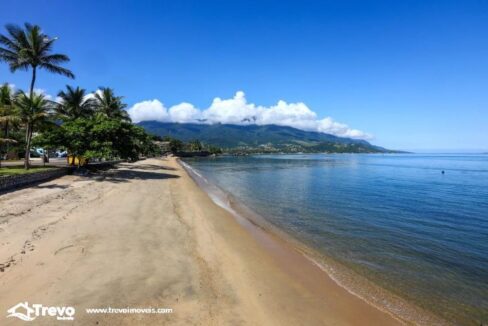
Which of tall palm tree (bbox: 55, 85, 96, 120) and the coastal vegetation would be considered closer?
the coastal vegetation

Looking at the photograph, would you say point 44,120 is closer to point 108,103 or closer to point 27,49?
point 27,49

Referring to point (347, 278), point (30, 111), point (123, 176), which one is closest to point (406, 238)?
point (347, 278)

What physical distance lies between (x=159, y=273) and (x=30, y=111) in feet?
93.8

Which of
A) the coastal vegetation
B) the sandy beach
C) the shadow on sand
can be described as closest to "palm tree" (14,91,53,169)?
the coastal vegetation

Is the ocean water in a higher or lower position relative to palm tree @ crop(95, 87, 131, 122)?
lower

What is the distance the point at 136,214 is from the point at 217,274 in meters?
8.87

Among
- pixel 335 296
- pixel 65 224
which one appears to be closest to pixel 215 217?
pixel 65 224

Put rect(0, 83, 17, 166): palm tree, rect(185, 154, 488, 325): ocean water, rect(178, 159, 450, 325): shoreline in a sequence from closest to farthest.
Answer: rect(178, 159, 450, 325): shoreline
rect(185, 154, 488, 325): ocean water
rect(0, 83, 17, 166): palm tree

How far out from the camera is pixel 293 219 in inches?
774

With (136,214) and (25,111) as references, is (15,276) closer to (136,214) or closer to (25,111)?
(136,214)

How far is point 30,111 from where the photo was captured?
96.5 feet

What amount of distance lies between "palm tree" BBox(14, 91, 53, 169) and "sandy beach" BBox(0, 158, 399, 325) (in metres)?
16.5

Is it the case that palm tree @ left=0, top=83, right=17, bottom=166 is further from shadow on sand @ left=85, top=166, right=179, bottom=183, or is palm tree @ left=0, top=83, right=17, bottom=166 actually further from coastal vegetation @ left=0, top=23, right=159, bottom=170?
shadow on sand @ left=85, top=166, right=179, bottom=183

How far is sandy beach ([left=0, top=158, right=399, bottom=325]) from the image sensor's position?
729 centimetres
